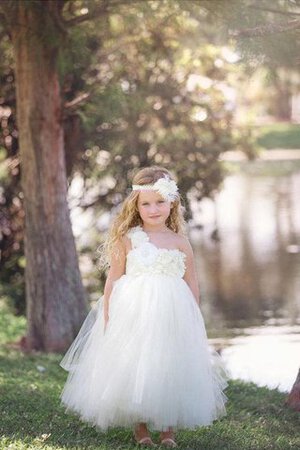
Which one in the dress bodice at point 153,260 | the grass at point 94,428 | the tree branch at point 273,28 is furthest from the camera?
the tree branch at point 273,28

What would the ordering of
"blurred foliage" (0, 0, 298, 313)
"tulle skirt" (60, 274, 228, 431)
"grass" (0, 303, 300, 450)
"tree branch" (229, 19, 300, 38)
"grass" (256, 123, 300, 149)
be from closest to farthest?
"tulle skirt" (60, 274, 228, 431)
"grass" (0, 303, 300, 450)
"tree branch" (229, 19, 300, 38)
"blurred foliage" (0, 0, 298, 313)
"grass" (256, 123, 300, 149)

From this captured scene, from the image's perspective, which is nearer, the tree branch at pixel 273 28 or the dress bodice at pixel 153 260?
the dress bodice at pixel 153 260

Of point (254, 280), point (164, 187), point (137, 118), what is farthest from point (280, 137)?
point (164, 187)

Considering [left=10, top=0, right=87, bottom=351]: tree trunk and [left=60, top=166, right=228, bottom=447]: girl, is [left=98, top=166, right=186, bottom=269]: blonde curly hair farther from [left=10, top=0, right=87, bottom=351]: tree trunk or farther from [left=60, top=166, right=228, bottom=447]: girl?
[left=10, top=0, right=87, bottom=351]: tree trunk

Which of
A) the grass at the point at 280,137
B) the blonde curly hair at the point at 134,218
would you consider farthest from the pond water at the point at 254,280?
the grass at the point at 280,137

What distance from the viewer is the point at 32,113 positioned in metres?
9.47

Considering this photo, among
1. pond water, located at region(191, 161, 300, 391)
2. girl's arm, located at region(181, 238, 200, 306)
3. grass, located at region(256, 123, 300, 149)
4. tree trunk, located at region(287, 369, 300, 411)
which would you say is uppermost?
girl's arm, located at region(181, 238, 200, 306)

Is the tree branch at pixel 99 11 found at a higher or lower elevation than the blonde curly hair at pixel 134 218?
higher

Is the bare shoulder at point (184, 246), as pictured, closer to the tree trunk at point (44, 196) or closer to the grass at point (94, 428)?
the grass at point (94, 428)

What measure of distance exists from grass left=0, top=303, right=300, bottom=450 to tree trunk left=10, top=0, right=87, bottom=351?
6.00 feet

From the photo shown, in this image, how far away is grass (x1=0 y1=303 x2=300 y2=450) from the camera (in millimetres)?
5125

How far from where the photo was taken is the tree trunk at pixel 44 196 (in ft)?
30.7

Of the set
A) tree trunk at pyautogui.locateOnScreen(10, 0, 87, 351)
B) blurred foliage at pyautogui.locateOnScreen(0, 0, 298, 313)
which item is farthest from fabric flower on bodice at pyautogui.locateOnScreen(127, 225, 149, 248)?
blurred foliage at pyautogui.locateOnScreen(0, 0, 298, 313)

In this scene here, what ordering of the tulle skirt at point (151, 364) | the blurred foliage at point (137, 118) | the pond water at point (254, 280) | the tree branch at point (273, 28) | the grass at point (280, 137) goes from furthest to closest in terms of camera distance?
1. the grass at point (280, 137)
2. the blurred foliage at point (137, 118)
3. the pond water at point (254, 280)
4. the tree branch at point (273, 28)
5. the tulle skirt at point (151, 364)
